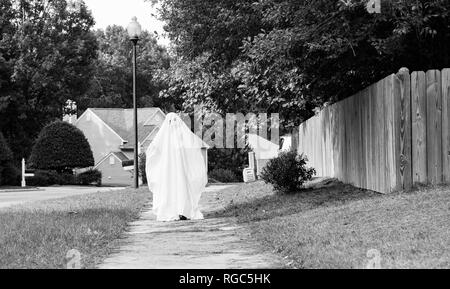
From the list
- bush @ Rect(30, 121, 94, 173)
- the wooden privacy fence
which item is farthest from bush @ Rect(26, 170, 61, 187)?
the wooden privacy fence

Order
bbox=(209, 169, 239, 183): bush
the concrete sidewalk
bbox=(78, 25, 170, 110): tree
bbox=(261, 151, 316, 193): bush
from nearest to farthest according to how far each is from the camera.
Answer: the concrete sidewalk → bbox=(261, 151, 316, 193): bush → bbox=(209, 169, 239, 183): bush → bbox=(78, 25, 170, 110): tree

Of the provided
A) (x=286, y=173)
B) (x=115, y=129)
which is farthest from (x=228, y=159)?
(x=286, y=173)

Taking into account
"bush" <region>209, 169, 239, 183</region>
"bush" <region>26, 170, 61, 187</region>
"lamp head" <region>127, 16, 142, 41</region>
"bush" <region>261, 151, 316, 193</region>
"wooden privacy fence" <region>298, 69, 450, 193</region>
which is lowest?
"bush" <region>209, 169, 239, 183</region>

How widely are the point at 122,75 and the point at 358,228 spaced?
63.8 metres

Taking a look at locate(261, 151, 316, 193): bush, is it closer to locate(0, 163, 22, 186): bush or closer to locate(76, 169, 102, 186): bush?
locate(0, 163, 22, 186): bush

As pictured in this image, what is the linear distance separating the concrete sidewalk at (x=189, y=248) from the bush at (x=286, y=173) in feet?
11.5

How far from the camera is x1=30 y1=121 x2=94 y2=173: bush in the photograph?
145 ft

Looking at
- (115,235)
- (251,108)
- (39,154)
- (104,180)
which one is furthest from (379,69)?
(104,180)

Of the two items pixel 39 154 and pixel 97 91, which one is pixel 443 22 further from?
pixel 97 91

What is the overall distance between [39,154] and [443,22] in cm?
3560

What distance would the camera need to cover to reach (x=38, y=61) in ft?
166

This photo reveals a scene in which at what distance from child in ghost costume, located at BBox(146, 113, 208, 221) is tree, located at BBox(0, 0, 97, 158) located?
1490 inches

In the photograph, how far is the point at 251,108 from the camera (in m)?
19.0

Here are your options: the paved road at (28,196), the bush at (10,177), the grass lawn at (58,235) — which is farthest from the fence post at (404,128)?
the bush at (10,177)
